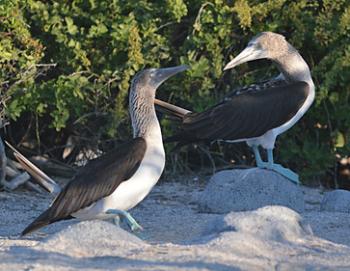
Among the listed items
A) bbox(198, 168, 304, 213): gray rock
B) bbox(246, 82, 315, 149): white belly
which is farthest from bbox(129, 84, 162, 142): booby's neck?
bbox(246, 82, 315, 149): white belly

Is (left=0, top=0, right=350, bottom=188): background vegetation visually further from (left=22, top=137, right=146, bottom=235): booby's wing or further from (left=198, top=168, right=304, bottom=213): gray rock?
(left=22, top=137, right=146, bottom=235): booby's wing

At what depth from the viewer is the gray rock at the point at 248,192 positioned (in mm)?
9555

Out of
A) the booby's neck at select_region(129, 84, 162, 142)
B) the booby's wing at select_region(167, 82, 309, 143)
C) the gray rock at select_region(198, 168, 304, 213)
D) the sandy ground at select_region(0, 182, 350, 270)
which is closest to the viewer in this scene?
the sandy ground at select_region(0, 182, 350, 270)

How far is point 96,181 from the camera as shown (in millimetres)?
7984

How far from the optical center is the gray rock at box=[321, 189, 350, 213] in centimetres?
957

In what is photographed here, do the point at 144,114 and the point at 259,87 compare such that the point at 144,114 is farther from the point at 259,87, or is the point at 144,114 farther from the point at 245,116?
the point at 259,87

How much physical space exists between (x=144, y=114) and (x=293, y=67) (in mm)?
2598

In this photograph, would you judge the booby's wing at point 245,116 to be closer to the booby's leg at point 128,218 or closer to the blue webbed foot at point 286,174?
the blue webbed foot at point 286,174

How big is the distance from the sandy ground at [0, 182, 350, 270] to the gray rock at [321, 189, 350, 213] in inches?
36.1

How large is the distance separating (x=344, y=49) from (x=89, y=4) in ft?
9.17

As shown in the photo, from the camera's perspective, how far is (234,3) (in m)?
11.4

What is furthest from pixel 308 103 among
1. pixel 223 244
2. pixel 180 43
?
pixel 223 244

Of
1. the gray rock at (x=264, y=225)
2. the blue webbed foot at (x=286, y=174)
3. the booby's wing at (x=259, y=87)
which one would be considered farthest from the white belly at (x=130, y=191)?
the booby's wing at (x=259, y=87)

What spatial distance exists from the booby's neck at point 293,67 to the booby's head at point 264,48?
4 cm
